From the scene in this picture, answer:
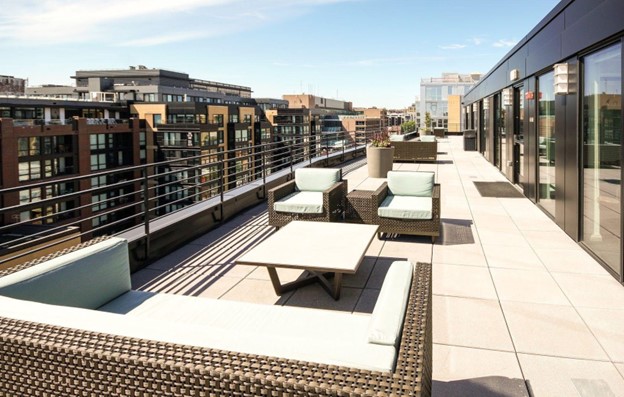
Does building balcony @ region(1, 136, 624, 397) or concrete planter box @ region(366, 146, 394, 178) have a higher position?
concrete planter box @ region(366, 146, 394, 178)

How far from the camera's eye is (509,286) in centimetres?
432

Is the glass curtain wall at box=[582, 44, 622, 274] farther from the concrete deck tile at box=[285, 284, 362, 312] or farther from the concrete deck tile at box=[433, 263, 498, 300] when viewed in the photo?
the concrete deck tile at box=[285, 284, 362, 312]

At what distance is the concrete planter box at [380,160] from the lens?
1182cm

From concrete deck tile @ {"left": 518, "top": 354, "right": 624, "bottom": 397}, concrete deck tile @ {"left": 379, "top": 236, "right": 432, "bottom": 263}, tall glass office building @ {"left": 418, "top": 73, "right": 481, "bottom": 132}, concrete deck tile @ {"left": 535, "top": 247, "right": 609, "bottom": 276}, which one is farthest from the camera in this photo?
tall glass office building @ {"left": 418, "top": 73, "right": 481, "bottom": 132}

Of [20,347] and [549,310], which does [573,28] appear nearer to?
[549,310]

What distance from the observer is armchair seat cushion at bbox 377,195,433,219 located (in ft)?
18.9

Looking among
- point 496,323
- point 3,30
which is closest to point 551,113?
point 496,323

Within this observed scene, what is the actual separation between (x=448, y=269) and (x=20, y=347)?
13.2 feet

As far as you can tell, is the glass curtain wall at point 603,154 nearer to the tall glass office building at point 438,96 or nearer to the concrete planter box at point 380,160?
the concrete planter box at point 380,160

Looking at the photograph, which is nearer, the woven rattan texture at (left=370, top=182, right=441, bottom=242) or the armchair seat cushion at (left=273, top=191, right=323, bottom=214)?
the woven rattan texture at (left=370, top=182, right=441, bottom=242)

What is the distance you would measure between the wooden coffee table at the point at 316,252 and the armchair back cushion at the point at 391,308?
3.80 feet

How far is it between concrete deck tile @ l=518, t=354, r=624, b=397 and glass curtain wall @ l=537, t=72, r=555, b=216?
4.91 meters

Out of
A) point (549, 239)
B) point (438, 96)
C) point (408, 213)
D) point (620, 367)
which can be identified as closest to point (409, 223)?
point (408, 213)

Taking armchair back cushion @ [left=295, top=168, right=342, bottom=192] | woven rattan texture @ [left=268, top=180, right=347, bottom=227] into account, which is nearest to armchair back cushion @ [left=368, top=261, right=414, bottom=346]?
woven rattan texture @ [left=268, top=180, right=347, bottom=227]
